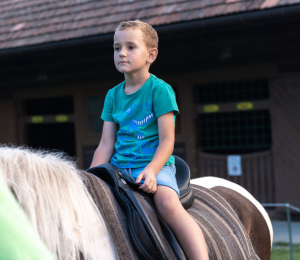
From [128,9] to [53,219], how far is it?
247 inches

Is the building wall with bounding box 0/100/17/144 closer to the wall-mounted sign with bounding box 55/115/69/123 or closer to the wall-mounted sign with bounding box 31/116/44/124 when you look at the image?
the wall-mounted sign with bounding box 31/116/44/124

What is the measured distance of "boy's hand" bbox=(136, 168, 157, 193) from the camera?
5.67 feet

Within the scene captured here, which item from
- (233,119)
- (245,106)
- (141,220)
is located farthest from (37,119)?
(141,220)

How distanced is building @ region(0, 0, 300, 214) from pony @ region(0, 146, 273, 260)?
16.1ft

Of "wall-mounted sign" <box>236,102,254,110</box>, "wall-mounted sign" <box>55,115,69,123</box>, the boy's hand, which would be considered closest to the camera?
the boy's hand

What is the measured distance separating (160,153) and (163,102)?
25cm

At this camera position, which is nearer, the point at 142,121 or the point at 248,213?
the point at 142,121

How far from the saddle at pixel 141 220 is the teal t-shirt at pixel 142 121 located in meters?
0.13

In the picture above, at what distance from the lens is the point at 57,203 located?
1.42 metres

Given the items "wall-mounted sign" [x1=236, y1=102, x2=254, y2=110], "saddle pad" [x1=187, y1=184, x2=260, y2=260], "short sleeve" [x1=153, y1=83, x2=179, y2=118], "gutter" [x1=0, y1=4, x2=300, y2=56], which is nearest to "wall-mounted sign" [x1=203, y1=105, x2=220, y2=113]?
"wall-mounted sign" [x1=236, y1=102, x2=254, y2=110]

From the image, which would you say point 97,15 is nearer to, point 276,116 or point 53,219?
point 276,116

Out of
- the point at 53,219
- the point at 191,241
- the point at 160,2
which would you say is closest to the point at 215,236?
the point at 191,241

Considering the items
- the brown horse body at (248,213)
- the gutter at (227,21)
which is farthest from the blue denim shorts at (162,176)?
the gutter at (227,21)

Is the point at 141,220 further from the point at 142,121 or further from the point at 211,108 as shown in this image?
the point at 211,108
